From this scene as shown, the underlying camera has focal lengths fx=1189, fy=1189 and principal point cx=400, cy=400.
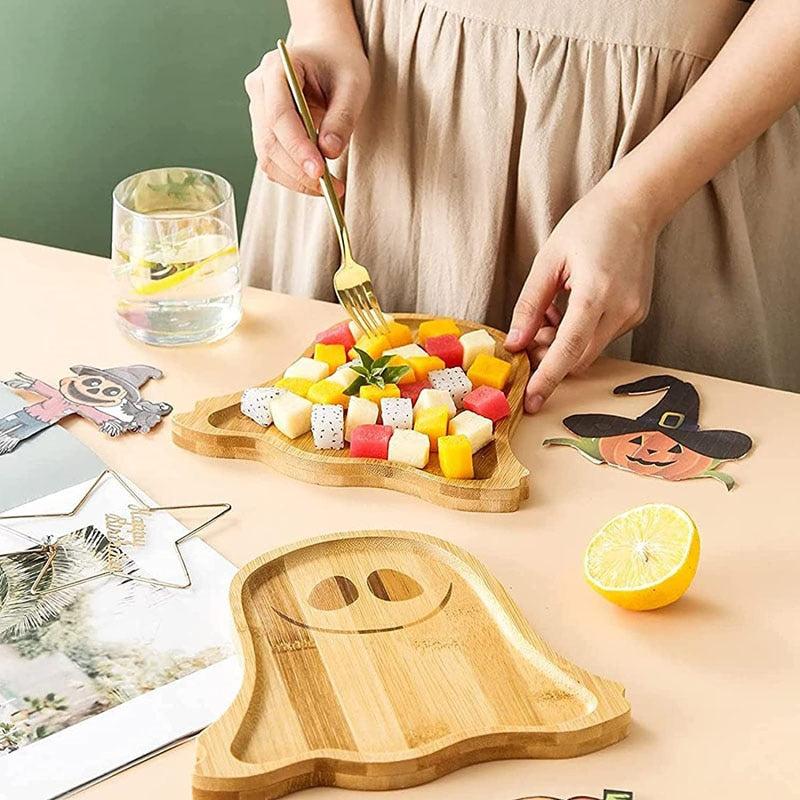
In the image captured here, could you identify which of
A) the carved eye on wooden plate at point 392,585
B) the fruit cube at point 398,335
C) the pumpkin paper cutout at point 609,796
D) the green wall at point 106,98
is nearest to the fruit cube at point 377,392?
the fruit cube at point 398,335

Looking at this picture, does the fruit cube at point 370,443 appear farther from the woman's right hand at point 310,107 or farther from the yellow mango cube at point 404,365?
the woman's right hand at point 310,107

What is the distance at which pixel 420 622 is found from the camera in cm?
91

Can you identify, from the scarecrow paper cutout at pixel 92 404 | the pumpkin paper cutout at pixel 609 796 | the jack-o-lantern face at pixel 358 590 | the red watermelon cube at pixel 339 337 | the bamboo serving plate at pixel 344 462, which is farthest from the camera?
the red watermelon cube at pixel 339 337

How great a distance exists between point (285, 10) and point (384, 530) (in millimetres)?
1224

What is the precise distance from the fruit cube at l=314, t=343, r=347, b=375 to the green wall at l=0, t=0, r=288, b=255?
0.90 m

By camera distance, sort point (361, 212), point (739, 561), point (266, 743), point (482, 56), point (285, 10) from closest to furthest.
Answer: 1. point (266, 743)
2. point (739, 561)
3. point (482, 56)
4. point (361, 212)
5. point (285, 10)

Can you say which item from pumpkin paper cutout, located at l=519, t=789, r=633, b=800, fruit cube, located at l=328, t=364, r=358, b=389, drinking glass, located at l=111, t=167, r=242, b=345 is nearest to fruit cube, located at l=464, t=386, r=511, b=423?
fruit cube, located at l=328, t=364, r=358, b=389

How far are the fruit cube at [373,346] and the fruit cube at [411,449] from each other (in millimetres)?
163

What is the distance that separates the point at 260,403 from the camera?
1.15 metres

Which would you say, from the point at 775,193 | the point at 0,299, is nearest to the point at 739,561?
the point at 775,193

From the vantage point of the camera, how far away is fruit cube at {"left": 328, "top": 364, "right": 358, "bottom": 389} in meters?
1.17

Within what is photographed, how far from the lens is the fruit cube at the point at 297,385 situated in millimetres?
1172

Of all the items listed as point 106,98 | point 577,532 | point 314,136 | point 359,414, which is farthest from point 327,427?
point 106,98

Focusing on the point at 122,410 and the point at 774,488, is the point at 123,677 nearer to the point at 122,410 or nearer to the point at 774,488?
the point at 122,410
